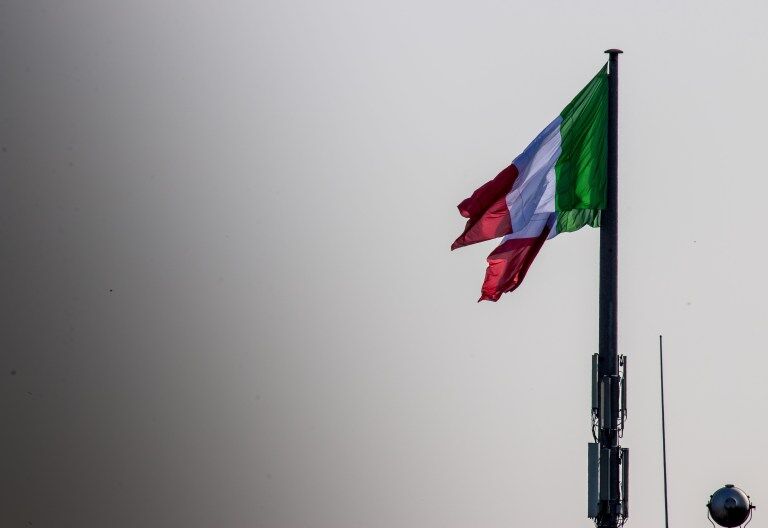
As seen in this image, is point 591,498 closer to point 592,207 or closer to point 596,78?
point 592,207

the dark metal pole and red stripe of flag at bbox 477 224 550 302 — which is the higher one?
red stripe of flag at bbox 477 224 550 302

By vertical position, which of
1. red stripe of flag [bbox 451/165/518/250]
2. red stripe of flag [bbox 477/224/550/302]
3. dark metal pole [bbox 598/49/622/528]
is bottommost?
dark metal pole [bbox 598/49/622/528]

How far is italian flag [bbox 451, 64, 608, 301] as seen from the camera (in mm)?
16609

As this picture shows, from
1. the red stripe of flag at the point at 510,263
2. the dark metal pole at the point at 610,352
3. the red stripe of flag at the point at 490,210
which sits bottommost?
the dark metal pole at the point at 610,352

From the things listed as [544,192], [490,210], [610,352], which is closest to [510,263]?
[490,210]

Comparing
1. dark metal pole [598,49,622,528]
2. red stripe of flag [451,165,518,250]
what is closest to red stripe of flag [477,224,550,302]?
red stripe of flag [451,165,518,250]

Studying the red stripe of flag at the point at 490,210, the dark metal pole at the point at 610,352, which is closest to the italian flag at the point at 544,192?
the red stripe of flag at the point at 490,210

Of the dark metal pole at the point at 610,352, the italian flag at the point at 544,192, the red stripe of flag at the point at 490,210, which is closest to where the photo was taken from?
the dark metal pole at the point at 610,352

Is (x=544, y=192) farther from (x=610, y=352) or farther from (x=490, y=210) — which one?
(x=610, y=352)

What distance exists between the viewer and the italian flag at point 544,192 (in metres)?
16.6

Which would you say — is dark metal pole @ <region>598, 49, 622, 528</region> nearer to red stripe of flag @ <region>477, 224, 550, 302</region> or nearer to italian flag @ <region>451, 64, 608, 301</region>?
italian flag @ <region>451, 64, 608, 301</region>

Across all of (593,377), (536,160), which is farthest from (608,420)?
(536,160)

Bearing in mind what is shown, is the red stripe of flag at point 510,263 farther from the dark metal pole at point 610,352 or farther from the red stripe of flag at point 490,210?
the dark metal pole at point 610,352

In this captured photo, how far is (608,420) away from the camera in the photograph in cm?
1545
